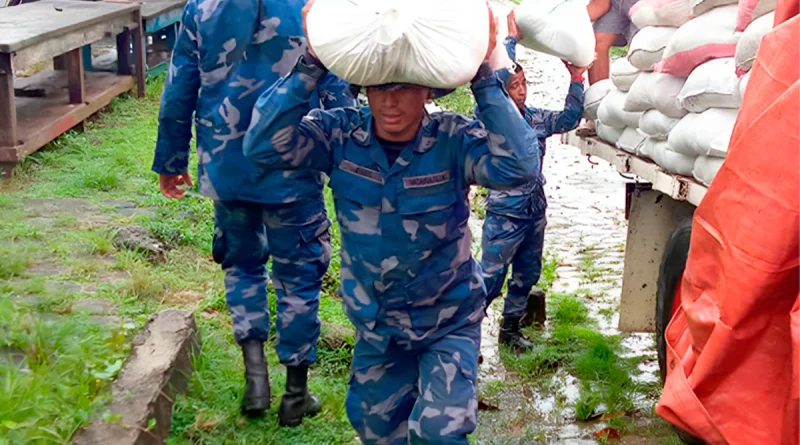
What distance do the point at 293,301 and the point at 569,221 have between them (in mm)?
4419

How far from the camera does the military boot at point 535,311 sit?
5266mm

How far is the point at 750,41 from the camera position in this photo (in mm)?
3158

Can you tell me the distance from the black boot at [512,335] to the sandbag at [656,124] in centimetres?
136

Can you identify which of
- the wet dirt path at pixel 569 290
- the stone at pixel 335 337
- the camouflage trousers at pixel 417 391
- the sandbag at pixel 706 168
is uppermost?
the sandbag at pixel 706 168

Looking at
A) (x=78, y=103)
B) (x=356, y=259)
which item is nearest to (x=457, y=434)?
(x=356, y=259)

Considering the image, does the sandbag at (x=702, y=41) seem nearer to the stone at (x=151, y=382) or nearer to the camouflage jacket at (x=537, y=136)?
the camouflage jacket at (x=537, y=136)

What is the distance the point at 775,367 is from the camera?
7.70 feet

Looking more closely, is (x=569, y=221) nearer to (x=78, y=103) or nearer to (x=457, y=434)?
(x=78, y=103)

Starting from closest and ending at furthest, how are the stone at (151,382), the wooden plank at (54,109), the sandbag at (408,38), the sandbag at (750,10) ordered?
the sandbag at (408,38), the stone at (151,382), the sandbag at (750,10), the wooden plank at (54,109)

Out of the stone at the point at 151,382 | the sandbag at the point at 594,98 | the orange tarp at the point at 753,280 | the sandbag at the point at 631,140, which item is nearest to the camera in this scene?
the orange tarp at the point at 753,280

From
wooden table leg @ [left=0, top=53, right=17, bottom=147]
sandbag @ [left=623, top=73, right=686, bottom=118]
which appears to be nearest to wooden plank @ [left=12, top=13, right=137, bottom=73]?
wooden table leg @ [left=0, top=53, right=17, bottom=147]

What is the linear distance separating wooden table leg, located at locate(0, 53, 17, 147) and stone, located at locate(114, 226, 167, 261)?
1697 millimetres

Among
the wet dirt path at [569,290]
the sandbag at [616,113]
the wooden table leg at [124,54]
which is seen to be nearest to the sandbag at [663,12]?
the sandbag at [616,113]

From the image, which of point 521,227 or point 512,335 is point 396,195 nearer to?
point 521,227
